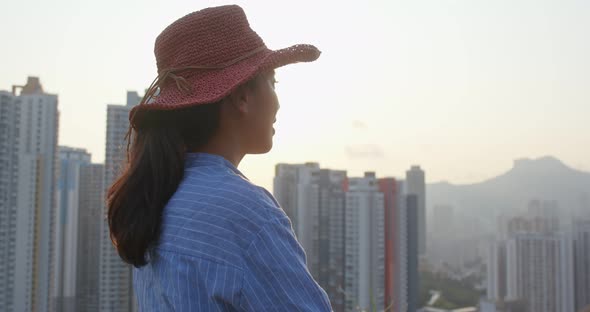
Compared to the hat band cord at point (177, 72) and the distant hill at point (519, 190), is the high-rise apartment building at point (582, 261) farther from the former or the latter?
the hat band cord at point (177, 72)

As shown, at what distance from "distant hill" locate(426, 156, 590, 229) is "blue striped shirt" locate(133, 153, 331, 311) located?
79.6 ft

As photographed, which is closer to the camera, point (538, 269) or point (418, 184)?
point (538, 269)

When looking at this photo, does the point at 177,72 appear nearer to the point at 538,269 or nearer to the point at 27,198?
the point at 27,198

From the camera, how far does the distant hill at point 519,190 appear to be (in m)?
25.8

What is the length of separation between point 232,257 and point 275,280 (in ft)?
0.13

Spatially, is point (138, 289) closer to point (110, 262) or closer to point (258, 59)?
point (258, 59)

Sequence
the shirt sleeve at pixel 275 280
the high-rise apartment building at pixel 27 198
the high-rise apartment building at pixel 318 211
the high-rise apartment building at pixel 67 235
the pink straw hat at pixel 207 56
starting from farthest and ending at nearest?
the high-rise apartment building at pixel 318 211
the high-rise apartment building at pixel 67 235
the high-rise apartment building at pixel 27 198
the pink straw hat at pixel 207 56
the shirt sleeve at pixel 275 280

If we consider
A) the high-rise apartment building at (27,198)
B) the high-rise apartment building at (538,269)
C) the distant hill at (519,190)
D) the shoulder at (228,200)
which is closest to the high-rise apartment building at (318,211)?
the high-rise apartment building at (27,198)

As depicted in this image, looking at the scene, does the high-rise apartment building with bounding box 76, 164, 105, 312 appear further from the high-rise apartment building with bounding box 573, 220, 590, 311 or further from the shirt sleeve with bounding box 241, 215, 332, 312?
the high-rise apartment building with bounding box 573, 220, 590, 311

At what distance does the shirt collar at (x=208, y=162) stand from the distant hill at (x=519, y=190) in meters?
24.2

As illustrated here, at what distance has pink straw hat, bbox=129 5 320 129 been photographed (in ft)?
1.84

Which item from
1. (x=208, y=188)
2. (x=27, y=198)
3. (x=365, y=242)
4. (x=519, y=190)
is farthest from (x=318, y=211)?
(x=519, y=190)

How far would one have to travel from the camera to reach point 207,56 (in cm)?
58

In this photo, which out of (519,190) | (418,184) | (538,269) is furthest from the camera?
(519,190)
